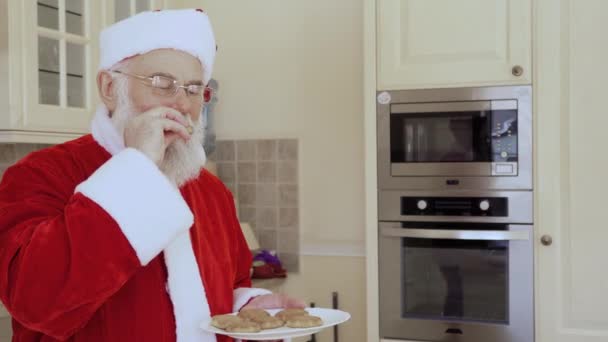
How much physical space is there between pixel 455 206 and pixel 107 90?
4.58 ft

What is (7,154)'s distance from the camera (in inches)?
91.3

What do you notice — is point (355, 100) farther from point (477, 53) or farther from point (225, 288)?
point (225, 288)

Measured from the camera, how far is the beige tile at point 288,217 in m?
2.97

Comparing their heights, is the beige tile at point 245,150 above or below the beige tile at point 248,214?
above

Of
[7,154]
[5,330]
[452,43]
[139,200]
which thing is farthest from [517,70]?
[5,330]

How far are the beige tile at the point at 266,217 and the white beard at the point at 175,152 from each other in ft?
5.43

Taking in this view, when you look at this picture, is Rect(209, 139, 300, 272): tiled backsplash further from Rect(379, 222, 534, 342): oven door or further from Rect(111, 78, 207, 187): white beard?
Rect(111, 78, 207, 187): white beard

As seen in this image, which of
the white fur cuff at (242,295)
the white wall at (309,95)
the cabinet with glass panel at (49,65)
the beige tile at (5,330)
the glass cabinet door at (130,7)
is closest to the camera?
the white fur cuff at (242,295)

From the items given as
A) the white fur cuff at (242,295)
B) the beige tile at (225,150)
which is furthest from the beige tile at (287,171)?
the white fur cuff at (242,295)

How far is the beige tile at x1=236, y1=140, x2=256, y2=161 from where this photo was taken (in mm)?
3041

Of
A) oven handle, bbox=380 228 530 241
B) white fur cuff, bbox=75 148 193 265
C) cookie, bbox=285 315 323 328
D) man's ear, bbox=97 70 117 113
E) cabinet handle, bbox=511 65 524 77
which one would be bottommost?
cookie, bbox=285 315 323 328

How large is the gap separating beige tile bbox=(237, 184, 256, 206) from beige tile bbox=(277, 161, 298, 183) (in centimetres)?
15

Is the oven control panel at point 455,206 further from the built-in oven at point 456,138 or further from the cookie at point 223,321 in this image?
the cookie at point 223,321

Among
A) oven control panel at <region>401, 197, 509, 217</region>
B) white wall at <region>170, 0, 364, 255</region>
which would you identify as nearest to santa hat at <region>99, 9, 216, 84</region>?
oven control panel at <region>401, 197, 509, 217</region>
